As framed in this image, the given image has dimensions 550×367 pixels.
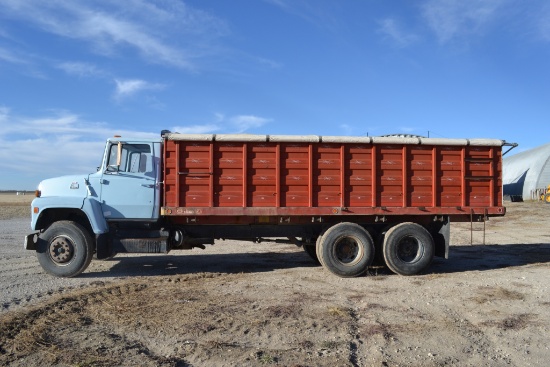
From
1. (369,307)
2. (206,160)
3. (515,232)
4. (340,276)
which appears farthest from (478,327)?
(515,232)

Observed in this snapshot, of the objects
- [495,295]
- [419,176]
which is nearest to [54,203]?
[419,176]

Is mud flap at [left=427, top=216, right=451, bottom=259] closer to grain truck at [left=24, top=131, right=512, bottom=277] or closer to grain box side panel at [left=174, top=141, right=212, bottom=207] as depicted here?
grain truck at [left=24, top=131, right=512, bottom=277]

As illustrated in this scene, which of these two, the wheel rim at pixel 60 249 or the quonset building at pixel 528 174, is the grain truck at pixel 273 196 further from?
the quonset building at pixel 528 174

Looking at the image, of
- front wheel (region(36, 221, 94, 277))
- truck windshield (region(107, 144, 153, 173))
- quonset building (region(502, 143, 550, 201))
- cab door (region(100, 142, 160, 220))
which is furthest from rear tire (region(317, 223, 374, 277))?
quonset building (region(502, 143, 550, 201))

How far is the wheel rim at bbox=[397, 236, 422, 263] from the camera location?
9.58 metres

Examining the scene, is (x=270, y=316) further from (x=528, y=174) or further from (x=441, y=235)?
(x=528, y=174)

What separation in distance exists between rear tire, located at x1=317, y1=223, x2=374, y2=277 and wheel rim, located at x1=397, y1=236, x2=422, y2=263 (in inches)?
27.6

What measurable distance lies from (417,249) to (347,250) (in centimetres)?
→ 148

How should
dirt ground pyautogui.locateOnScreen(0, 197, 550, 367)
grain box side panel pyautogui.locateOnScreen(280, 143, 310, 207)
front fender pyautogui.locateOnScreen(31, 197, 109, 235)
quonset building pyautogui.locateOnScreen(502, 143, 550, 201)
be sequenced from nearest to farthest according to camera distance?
dirt ground pyautogui.locateOnScreen(0, 197, 550, 367) < front fender pyautogui.locateOnScreen(31, 197, 109, 235) < grain box side panel pyautogui.locateOnScreen(280, 143, 310, 207) < quonset building pyautogui.locateOnScreen(502, 143, 550, 201)

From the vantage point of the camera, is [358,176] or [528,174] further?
[528,174]

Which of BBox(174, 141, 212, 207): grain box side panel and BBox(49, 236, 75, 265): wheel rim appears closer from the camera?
BBox(49, 236, 75, 265): wheel rim

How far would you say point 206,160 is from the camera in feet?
29.9

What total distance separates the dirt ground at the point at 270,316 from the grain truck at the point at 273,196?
68cm

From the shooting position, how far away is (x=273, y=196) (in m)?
9.22
